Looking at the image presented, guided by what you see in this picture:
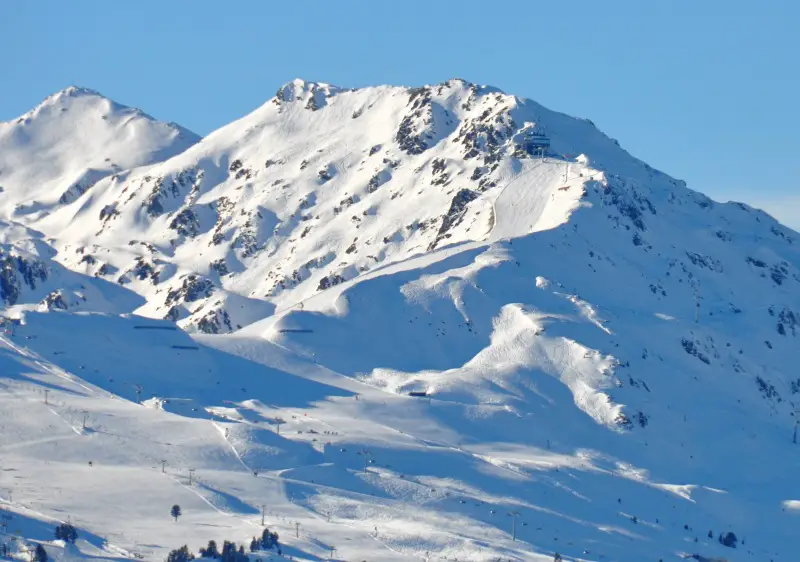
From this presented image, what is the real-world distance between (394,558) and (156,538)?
2340 centimetres

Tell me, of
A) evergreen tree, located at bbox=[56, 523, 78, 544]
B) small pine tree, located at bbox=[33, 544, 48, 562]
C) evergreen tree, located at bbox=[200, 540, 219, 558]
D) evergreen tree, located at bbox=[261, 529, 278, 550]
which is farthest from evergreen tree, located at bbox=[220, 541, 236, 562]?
small pine tree, located at bbox=[33, 544, 48, 562]

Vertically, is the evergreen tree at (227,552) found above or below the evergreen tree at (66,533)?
above

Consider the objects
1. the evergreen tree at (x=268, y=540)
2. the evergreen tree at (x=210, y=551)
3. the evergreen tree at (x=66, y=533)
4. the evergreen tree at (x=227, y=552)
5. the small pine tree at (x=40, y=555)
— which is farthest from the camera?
the evergreen tree at (x=268, y=540)

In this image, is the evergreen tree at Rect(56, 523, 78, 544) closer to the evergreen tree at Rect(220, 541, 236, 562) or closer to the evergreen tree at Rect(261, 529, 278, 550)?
the evergreen tree at Rect(220, 541, 236, 562)

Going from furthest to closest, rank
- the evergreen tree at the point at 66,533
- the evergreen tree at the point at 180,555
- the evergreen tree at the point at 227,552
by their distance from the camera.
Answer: the evergreen tree at the point at 66,533
the evergreen tree at the point at 227,552
the evergreen tree at the point at 180,555

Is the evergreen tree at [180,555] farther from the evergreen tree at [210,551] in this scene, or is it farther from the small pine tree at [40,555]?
the small pine tree at [40,555]

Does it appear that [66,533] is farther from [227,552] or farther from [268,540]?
[268,540]

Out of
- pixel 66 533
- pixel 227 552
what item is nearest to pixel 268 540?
pixel 227 552

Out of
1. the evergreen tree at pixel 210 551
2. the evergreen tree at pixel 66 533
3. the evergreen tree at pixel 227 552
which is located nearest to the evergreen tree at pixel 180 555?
the evergreen tree at pixel 210 551

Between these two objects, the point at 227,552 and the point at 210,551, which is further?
the point at 210,551

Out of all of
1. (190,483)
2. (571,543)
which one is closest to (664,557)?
(571,543)

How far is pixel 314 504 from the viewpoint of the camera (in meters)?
199

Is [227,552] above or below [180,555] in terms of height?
above

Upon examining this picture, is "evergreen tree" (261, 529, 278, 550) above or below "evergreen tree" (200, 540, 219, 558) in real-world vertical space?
above
